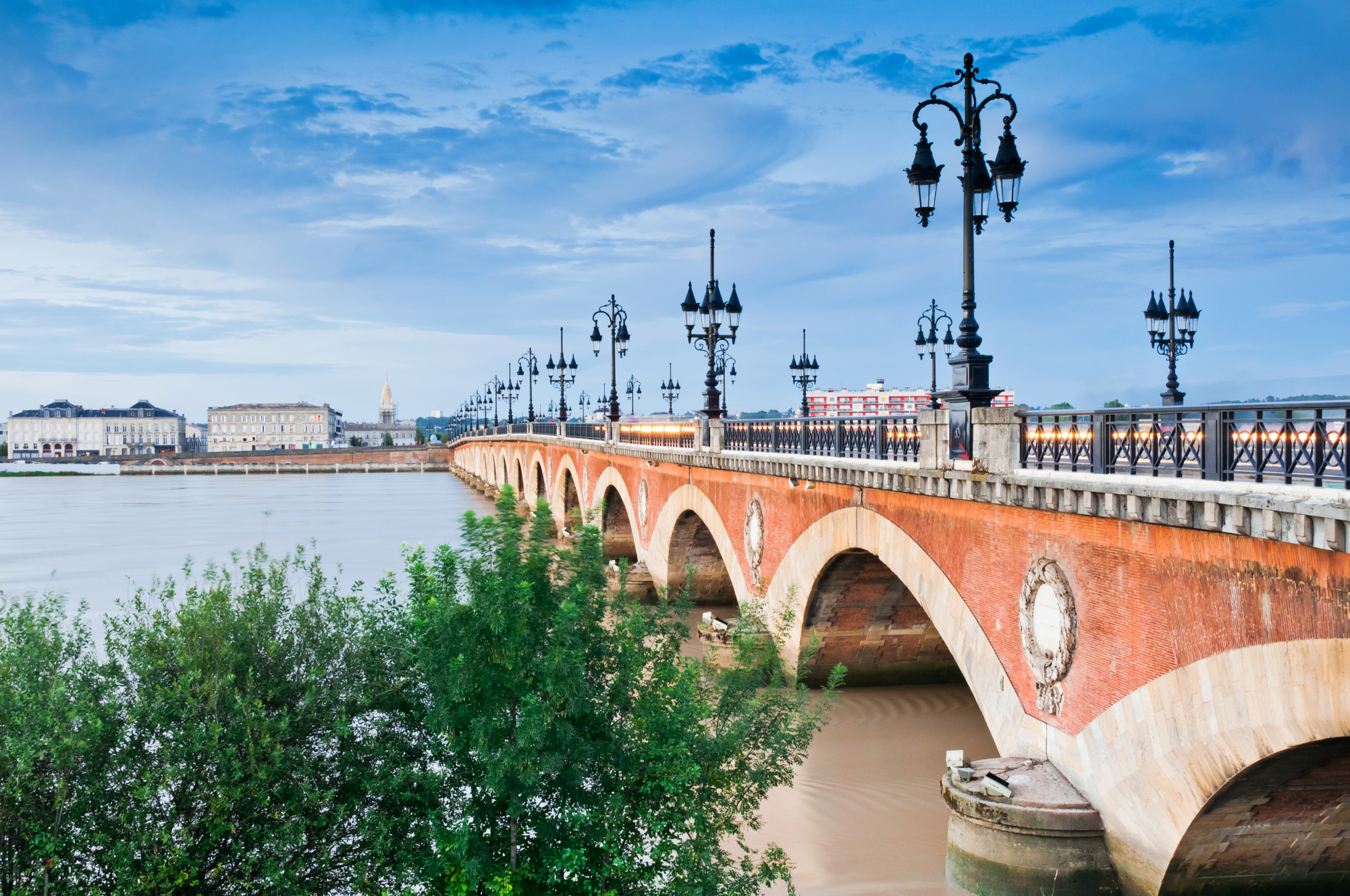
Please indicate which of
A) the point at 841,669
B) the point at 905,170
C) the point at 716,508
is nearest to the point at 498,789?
the point at 841,669

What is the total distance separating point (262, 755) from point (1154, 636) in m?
7.89

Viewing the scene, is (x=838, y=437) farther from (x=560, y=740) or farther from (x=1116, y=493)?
(x=560, y=740)

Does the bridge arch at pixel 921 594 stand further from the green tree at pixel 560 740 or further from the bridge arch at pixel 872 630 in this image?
the green tree at pixel 560 740

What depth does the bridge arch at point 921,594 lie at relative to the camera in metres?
11.6

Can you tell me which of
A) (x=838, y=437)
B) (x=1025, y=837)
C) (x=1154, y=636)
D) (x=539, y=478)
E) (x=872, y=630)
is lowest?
(x=1025, y=837)

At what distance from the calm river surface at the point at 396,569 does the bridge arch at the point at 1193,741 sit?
231cm

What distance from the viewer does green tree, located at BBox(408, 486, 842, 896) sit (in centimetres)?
932

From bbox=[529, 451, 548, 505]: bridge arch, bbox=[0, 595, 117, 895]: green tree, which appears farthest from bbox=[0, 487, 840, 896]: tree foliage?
bbox=[529, 451, 548, 505]: bridge arch

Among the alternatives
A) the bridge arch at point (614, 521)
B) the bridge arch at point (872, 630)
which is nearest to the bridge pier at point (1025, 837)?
the bridge arch at point (872, 630)

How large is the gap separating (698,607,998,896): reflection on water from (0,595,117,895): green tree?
24.2 feet

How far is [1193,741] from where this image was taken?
842cm

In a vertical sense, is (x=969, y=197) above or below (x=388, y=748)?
above

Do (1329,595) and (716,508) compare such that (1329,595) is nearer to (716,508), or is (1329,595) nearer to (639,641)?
(639,641)

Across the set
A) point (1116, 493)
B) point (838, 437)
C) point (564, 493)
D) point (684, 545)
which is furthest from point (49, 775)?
point (564, 493)
